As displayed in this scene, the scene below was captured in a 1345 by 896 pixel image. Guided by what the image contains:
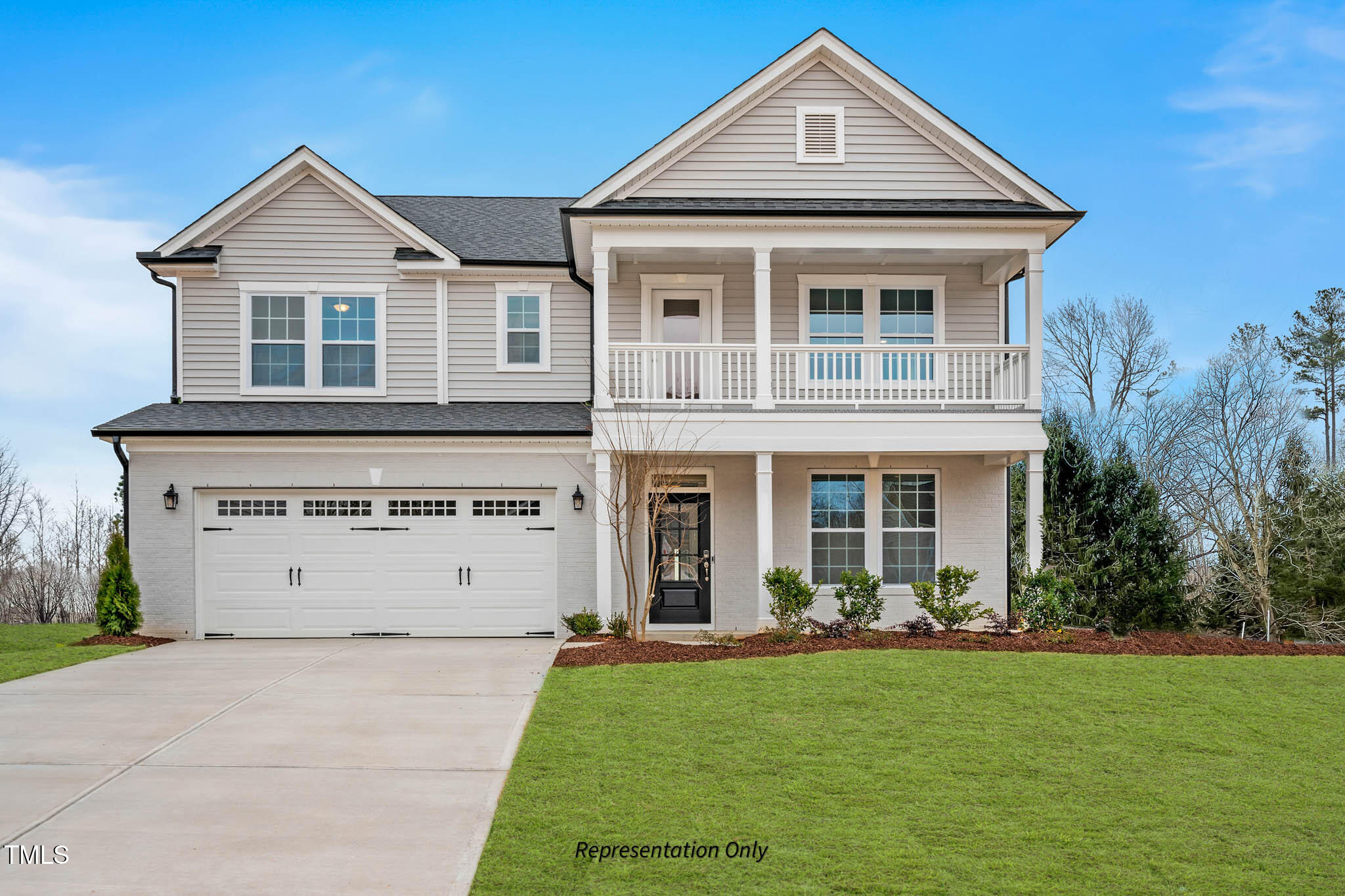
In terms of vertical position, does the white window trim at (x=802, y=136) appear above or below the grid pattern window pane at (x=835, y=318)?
above

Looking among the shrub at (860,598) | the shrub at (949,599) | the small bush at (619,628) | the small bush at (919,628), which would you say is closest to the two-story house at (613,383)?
the small bush at (619,628)

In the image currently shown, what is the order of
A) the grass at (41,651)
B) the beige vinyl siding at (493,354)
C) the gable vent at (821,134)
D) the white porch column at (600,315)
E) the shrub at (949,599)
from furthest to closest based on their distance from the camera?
the beige vinyl siding at (493,354)
the gable vent at (821,134)
the white porch column at (600,315)
the shrub at (949,599)
the grass at (41,651)

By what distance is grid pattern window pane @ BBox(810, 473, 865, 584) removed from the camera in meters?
15.0

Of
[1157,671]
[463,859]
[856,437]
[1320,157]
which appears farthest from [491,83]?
[1320,157]

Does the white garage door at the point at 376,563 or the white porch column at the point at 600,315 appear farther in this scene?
the white garage door at the point at 376,563

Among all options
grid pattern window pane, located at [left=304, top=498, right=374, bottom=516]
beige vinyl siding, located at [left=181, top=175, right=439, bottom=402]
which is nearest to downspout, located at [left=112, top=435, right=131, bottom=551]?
beige vinyl siding, located at [left=181, top=175, right=439, bottom=402]

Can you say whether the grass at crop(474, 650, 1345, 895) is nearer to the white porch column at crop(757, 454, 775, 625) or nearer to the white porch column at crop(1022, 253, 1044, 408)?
the white porch column at crop(757, 454, 775, 625)

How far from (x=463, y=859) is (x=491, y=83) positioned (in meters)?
21.6

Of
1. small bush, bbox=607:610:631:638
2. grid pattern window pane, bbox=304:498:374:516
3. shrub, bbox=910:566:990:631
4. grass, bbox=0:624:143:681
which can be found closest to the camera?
grass, bbox=0:624:143:681

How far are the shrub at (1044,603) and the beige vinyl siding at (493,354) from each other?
7419 millimetres

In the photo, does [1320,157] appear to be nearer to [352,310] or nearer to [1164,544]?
[1164,544]

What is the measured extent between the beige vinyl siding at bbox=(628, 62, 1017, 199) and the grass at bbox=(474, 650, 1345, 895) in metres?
7.43

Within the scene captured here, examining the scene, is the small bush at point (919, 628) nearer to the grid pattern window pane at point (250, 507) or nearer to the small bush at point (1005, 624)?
the small bush at point (1005, 624)

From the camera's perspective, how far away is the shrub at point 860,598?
12883mm
